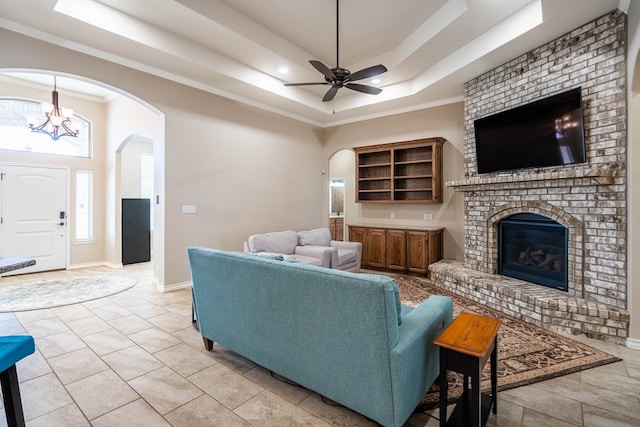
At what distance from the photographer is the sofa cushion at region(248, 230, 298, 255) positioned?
469 cm

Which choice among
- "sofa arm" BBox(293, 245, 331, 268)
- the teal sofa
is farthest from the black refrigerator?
the teal sofa

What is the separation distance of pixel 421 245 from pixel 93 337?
15.4ft

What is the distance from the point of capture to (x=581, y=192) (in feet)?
10.8

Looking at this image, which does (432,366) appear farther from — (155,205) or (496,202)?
(155,205)

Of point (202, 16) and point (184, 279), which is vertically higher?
point (202, 16)

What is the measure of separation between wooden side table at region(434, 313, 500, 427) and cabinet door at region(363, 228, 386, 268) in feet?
12.8

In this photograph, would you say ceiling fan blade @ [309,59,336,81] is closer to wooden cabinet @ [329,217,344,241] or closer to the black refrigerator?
the black refrigerator

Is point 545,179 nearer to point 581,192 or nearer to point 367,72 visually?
point 581,192

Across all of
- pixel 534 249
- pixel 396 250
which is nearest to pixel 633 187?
pixel 534 249

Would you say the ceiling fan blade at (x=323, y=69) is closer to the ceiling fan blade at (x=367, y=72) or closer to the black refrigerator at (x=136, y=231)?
the ceiling fan blade at (x=367, y=72)

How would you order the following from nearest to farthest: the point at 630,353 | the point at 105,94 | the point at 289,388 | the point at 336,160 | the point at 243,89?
the point at 289,388, the point at 630,353, the point at 243,89, the point at 105,94, the point at 336,160

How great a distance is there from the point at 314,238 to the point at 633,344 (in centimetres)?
404

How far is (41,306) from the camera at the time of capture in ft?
12.9

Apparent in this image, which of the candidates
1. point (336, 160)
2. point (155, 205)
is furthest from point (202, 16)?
point (336, 160)
